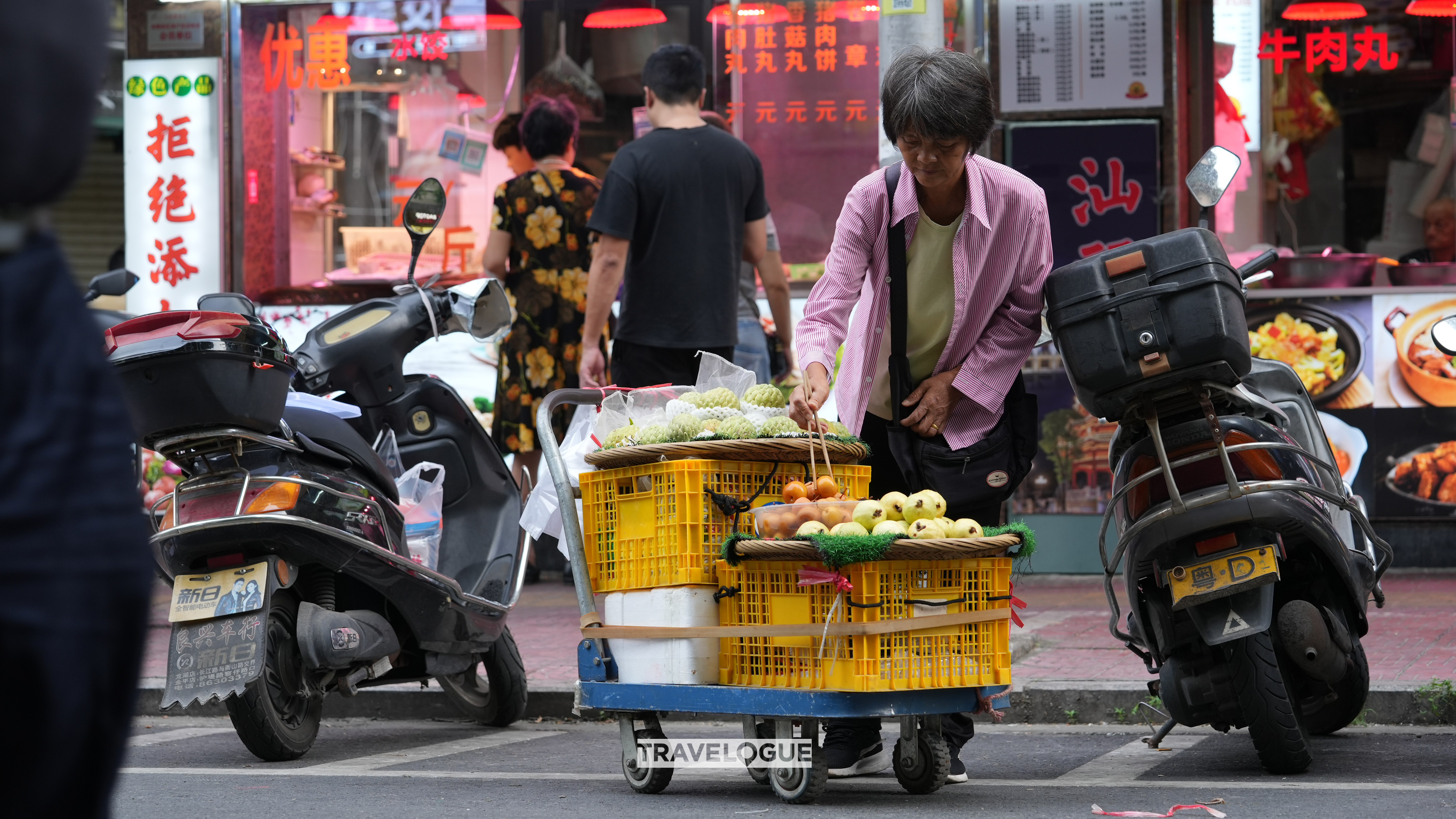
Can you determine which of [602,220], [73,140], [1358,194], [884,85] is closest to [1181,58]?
[1358,194]

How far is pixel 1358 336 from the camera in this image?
8.58m

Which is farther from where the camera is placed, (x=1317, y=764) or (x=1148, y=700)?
(x=1148, y=700)

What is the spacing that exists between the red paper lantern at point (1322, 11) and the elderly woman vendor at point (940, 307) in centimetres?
535

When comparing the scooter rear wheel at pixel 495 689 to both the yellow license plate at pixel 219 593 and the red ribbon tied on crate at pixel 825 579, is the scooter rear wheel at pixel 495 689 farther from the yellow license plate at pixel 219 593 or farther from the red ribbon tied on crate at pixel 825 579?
the red ribbon tied on crate at pixel 825 579

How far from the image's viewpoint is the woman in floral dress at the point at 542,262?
25.6 ft

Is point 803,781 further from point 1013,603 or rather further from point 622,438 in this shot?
point 622,438

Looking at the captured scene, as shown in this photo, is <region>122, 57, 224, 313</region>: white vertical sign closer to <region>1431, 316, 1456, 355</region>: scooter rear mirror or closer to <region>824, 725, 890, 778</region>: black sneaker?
<region>824, 725, 890, 778</region>: black sneaker

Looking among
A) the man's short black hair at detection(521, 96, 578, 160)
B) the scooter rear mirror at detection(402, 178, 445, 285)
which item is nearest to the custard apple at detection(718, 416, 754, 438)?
the scooter rear mirror at detection(402, 178, 445, 285)

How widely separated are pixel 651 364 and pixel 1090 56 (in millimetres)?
3800

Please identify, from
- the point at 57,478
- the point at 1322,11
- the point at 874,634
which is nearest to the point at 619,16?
the point at 1322,11

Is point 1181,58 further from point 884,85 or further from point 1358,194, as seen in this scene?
point 884,85

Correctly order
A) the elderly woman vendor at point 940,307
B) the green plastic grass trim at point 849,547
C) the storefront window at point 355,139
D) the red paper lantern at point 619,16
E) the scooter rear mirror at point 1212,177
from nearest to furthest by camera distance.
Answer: the green plastic grass trim at point 849,547 → the elderly woman vendor at point 940,307 → the scooter rear mirror at point 1212,177 → the red paper lantern at point 619,16 → the storefront window at point 355,139

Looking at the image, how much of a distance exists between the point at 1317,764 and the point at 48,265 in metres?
4.11

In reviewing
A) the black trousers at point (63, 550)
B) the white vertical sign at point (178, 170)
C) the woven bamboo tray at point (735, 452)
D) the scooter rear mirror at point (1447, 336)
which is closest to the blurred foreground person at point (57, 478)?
the black trousers at point (63, 550)
